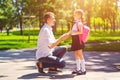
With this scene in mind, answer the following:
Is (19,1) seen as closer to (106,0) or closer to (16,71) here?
(106,0)

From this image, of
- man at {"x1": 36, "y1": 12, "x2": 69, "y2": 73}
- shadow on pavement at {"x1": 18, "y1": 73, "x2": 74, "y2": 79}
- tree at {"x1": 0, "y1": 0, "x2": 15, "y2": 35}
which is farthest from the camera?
tree at {"x1": 0, "y1": 0, "x2": 15, "y2": 35}

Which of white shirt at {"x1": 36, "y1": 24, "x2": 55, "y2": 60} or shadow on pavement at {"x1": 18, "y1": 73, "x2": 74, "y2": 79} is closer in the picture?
shadow on pavement at {"x1": 18, "y1": 73, "x2": 74, "y2": 79}

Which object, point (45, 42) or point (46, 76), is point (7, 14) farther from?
point (46, 76)

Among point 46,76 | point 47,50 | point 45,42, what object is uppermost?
point 45,42

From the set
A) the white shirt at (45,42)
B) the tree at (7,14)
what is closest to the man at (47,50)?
the white shirt at (45,42)

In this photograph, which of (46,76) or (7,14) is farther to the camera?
(7,14)

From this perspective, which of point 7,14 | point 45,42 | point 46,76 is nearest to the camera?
point 46,76

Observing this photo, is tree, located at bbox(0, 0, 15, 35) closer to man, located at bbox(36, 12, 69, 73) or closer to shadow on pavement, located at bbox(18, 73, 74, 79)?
man, located at bbox(36, 12, 69, 73)

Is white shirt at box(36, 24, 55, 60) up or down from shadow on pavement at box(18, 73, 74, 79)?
up

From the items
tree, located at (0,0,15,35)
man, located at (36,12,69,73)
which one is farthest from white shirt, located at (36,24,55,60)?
tree, located at (0,0,15,35)

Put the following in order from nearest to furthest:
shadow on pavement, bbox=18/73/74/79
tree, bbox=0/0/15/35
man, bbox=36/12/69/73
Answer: shadow on pavement, bbox=18/73/74/79 < man, bbox=36/12/69/73 < tree, bbox=0/0/15/35

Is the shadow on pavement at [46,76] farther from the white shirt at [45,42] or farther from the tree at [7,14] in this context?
the tree at [7,14]

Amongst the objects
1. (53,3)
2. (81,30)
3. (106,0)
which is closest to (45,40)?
(81,30)

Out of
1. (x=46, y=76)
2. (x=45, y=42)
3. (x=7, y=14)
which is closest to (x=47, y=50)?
(x=45, y=42)
